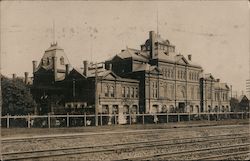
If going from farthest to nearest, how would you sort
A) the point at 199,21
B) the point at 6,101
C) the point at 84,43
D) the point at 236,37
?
the point at 6,101
the point at 84,43
the point at 236,37
the point at 199,21

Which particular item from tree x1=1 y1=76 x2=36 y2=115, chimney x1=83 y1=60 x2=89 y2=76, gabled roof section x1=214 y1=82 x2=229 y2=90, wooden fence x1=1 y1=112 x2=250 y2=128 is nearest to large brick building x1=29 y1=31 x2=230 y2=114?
chimney x1=83 y1=60 x2=89 y2=76

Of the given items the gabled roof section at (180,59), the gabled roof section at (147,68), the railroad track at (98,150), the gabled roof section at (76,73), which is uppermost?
the gabled roof section at (180,59)

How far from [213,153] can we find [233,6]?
27.4ft

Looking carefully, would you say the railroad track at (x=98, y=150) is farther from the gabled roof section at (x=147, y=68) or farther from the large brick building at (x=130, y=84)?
the gabled roof section at (x=147, y=68)

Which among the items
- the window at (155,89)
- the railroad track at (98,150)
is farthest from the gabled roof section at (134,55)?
the railroad track at (98,150)

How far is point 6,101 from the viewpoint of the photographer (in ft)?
111

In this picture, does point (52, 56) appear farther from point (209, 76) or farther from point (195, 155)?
point (195, 155)

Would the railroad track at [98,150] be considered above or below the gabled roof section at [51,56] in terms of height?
below

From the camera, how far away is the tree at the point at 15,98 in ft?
111

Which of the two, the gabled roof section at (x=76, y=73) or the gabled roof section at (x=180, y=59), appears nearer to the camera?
the gabled roof section at (x=76, y=73)

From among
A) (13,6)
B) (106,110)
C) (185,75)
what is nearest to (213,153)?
(13,6)

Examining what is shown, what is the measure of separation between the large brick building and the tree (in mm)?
2808

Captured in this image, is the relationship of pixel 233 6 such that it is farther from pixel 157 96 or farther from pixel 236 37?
pixel 157 96

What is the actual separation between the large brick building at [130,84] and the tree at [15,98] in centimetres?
281
